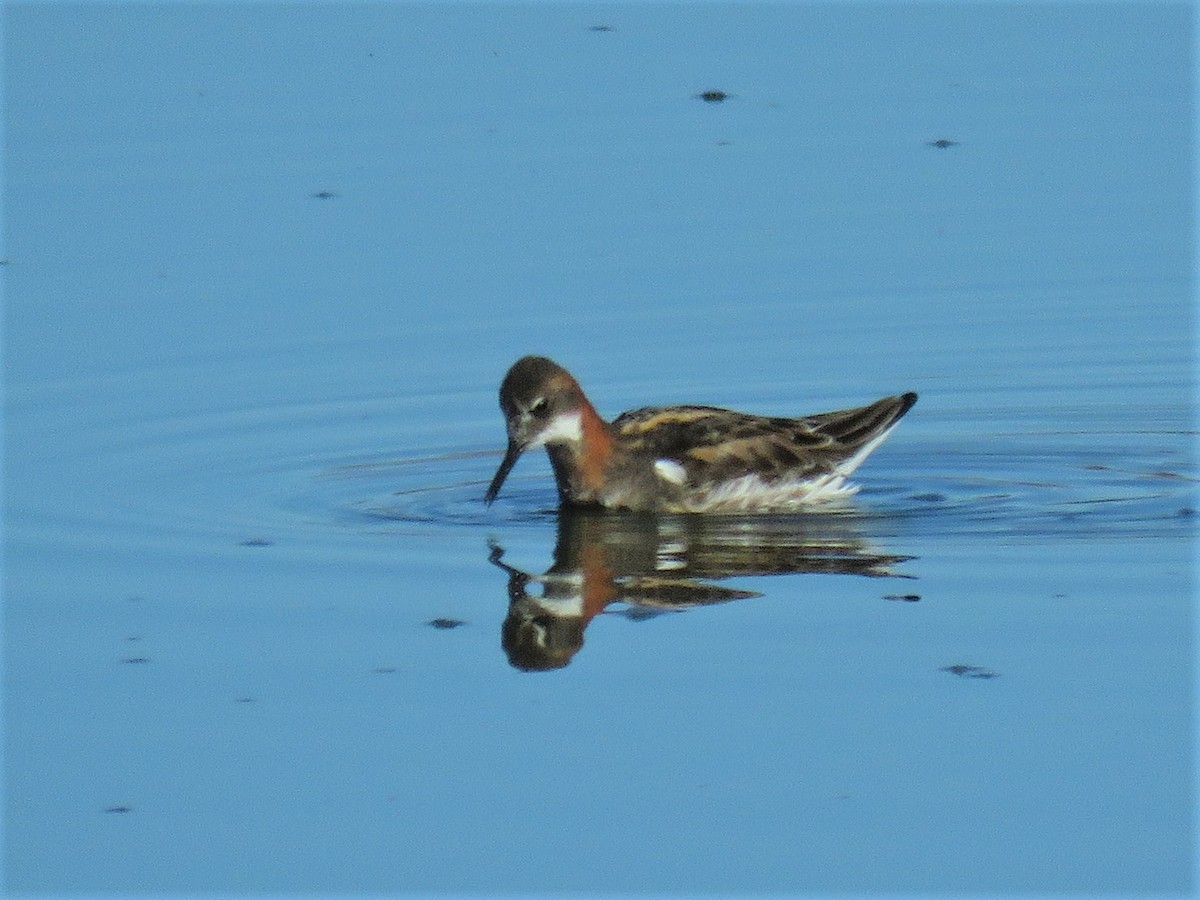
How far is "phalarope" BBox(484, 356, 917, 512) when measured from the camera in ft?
47.2

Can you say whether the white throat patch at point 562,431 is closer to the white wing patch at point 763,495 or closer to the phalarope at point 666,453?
the phalarope at point 666,453

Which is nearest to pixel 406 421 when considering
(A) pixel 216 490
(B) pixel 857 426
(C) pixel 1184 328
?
(A) pixel 216 490

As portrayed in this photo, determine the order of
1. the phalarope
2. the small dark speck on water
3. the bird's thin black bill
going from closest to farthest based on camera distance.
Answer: the small dark speck on water, the bird's thin black bill, the phalarope

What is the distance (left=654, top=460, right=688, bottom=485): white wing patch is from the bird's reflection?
8.4 inches

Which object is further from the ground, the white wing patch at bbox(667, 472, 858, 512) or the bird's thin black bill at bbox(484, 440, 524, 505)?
the bird's thin black bill at bbox(484, 440, 524, 505)

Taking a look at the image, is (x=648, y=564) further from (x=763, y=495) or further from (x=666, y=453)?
(x=763, y=495)

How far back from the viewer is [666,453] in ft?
47.9

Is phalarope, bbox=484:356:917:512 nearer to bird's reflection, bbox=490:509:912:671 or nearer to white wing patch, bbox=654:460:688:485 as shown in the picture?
white wing patch, bbox=654:460:688:485

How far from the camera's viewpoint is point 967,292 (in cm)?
1761

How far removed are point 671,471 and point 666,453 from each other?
121 millimetres

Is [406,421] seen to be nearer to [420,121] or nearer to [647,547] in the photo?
[647,547]

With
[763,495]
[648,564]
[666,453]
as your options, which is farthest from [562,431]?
[648,564]

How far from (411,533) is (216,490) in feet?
4.41

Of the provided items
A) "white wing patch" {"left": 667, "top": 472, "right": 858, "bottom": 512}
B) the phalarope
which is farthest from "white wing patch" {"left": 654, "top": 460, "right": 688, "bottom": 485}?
"white wing patch" {"left": 667, "top": 472, "right": 858, "bottom": 512}
